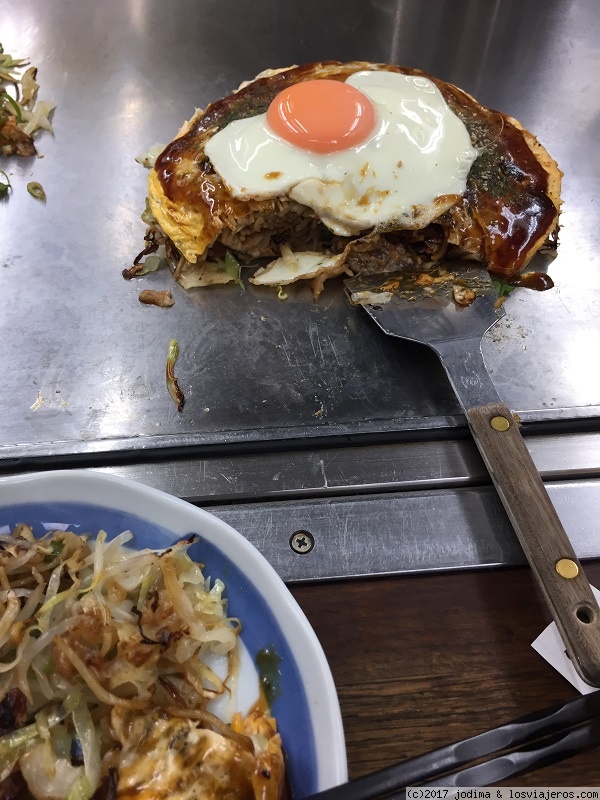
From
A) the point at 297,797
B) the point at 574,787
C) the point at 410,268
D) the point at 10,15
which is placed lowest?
the point at 574,787

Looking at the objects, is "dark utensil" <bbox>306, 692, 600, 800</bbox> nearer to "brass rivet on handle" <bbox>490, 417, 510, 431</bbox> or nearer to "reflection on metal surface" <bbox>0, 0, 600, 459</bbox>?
"brass rivet on handle" <bbox>490, 417, 510, 431</bbox>

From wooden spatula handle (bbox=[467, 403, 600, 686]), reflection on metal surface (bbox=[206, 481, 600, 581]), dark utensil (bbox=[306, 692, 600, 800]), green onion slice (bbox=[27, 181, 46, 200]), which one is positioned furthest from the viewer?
green onion slice (bbox=[27, 181, 46, 200])

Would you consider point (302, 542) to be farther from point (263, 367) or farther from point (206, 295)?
point (206, 295)

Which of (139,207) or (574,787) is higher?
(139,207)

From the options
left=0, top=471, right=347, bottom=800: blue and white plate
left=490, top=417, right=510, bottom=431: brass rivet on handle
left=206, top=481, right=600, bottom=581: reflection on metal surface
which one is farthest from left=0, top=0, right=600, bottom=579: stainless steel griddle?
left=0, top=471, right=347, bottom=800: blue and white plate

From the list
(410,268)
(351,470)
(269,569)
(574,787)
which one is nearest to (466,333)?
(410,268)

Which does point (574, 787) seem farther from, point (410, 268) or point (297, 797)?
Answer: point (410, 268)
